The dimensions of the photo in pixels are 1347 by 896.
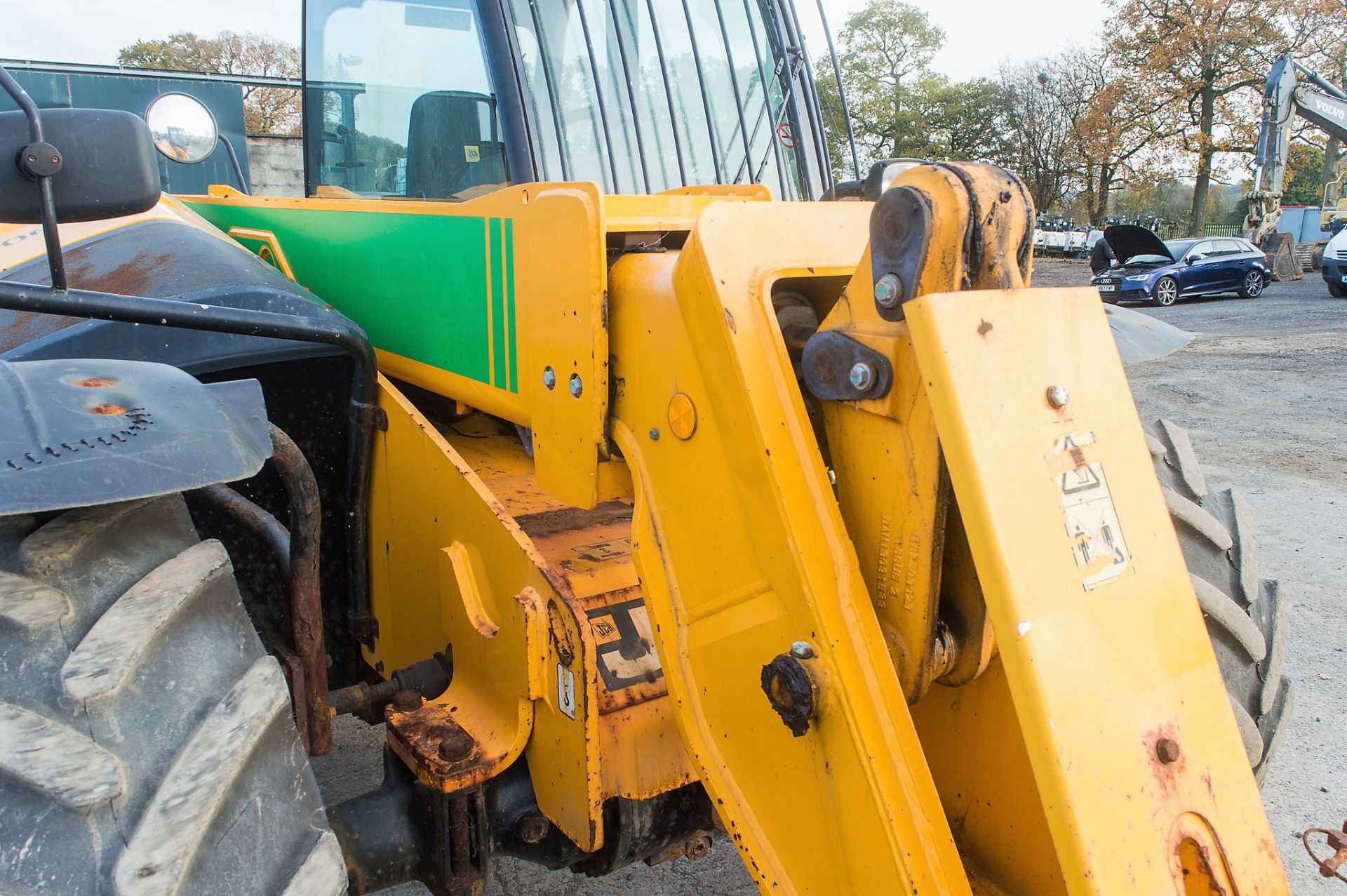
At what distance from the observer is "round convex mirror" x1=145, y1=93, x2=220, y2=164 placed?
10.2 ft

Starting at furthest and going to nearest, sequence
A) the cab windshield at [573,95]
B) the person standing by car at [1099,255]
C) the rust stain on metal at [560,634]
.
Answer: the person standing by car at [1099,255] → the cab windshield at [573,95] → the rust stain on metal at [560,634]

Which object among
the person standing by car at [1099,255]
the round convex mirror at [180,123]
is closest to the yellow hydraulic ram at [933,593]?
the round convex mirror at [180,123]

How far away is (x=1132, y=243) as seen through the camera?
776 inches

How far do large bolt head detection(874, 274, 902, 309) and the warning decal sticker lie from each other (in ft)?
0.89

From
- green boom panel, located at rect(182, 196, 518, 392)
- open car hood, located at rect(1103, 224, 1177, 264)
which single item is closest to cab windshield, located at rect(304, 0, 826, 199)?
green boom panel, located at rect(182, 196, 518, 392)

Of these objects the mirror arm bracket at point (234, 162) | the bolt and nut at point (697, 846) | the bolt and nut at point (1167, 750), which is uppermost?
the mirror arm bracket at point (234, 162)

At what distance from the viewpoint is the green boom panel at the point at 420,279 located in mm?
1886

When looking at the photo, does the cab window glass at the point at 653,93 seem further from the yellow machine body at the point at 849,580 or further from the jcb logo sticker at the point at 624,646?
the jcb logo sticker at the point at 624,646

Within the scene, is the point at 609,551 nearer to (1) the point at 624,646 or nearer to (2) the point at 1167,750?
(1) the point at 624,646

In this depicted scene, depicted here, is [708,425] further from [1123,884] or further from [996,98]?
[996,98]

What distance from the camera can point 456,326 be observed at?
205 cm

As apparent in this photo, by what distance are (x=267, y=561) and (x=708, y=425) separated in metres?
1.17

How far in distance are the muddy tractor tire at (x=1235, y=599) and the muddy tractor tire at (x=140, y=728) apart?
1.57 metres

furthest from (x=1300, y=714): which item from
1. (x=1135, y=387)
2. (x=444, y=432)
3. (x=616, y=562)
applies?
(x=1135, y=387)
